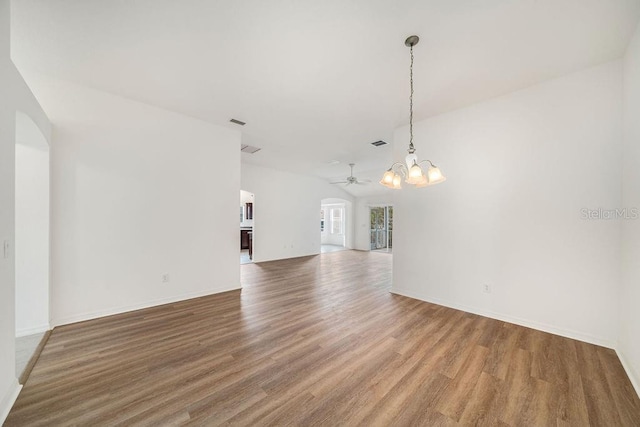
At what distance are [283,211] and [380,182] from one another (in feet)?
19.6

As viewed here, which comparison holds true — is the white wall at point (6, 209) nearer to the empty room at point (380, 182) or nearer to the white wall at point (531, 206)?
the empty room at point (380, 182)

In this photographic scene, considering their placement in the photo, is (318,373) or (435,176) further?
(435,176)

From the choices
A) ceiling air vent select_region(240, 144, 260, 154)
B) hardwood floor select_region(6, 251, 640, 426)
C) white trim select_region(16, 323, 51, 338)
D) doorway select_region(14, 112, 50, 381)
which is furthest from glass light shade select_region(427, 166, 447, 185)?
white trim select_region(16, 323, 51, 338)

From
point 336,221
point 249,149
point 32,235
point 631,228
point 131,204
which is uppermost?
point 249,149

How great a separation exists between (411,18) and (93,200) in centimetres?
436

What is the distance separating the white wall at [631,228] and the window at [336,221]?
927 cm

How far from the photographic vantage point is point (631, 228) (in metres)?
2.16

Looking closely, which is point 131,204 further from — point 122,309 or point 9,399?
point 9,399

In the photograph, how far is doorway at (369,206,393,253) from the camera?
1030cm

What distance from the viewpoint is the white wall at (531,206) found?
8.38 feet

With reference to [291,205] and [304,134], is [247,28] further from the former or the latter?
[291,205]

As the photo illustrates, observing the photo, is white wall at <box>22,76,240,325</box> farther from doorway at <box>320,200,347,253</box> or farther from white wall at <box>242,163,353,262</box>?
doorway at <box>320,200,347,253</box>

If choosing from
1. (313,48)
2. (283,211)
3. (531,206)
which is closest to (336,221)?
(283,211)

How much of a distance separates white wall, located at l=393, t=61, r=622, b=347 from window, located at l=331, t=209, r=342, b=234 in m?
7.44
